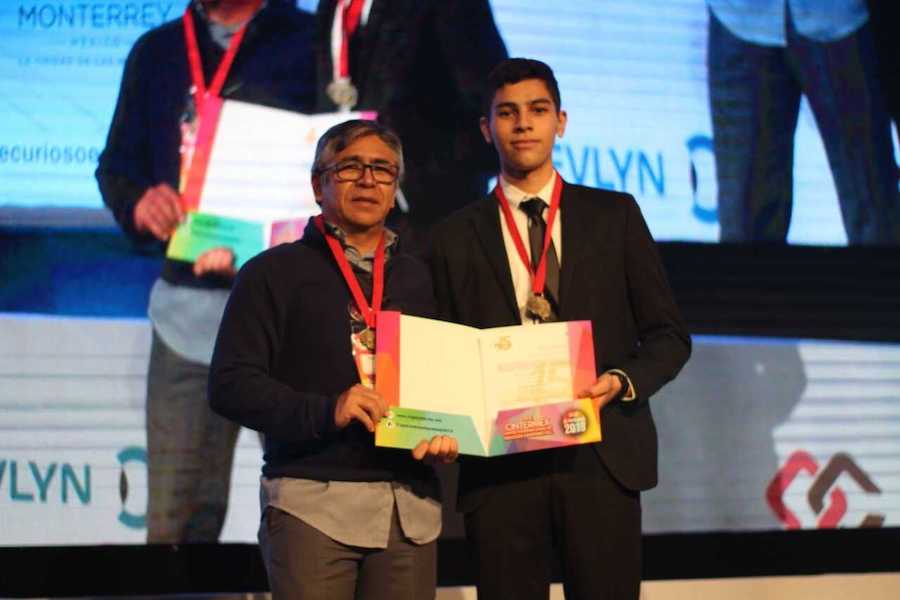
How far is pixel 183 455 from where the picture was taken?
310 cm

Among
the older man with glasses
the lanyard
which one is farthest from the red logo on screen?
the lanyard

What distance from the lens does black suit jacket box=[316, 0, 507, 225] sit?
3.25m

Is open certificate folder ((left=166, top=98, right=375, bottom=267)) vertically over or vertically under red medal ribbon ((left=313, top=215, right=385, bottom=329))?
over

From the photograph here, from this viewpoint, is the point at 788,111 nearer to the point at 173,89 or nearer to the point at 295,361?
the point at 173,89

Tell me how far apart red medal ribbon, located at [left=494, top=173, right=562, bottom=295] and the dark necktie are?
1 centimetres

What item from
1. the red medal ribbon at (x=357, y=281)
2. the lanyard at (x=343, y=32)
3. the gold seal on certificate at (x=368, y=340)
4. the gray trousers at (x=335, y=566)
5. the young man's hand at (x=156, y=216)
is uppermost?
the lanyard at (x=343, y=32)

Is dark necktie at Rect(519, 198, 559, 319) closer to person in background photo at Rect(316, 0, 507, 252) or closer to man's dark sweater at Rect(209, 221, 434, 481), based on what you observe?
man's dark sweater at Rect(209, 221, 434, 481)

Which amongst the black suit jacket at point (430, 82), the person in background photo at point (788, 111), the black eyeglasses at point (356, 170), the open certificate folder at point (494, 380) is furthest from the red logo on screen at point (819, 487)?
the black eyeglasses at point (356, 170)

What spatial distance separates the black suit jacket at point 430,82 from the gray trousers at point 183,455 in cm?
88

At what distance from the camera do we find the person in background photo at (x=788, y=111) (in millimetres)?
3463

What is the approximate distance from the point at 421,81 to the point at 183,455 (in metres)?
1.39

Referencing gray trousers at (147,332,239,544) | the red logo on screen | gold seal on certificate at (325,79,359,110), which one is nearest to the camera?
gray trousers at (147,332,239,544)

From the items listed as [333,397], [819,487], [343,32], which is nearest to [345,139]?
[333,397]

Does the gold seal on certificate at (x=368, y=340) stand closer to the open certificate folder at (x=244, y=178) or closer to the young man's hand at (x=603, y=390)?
the young man's hand at (x=603, y=390)
